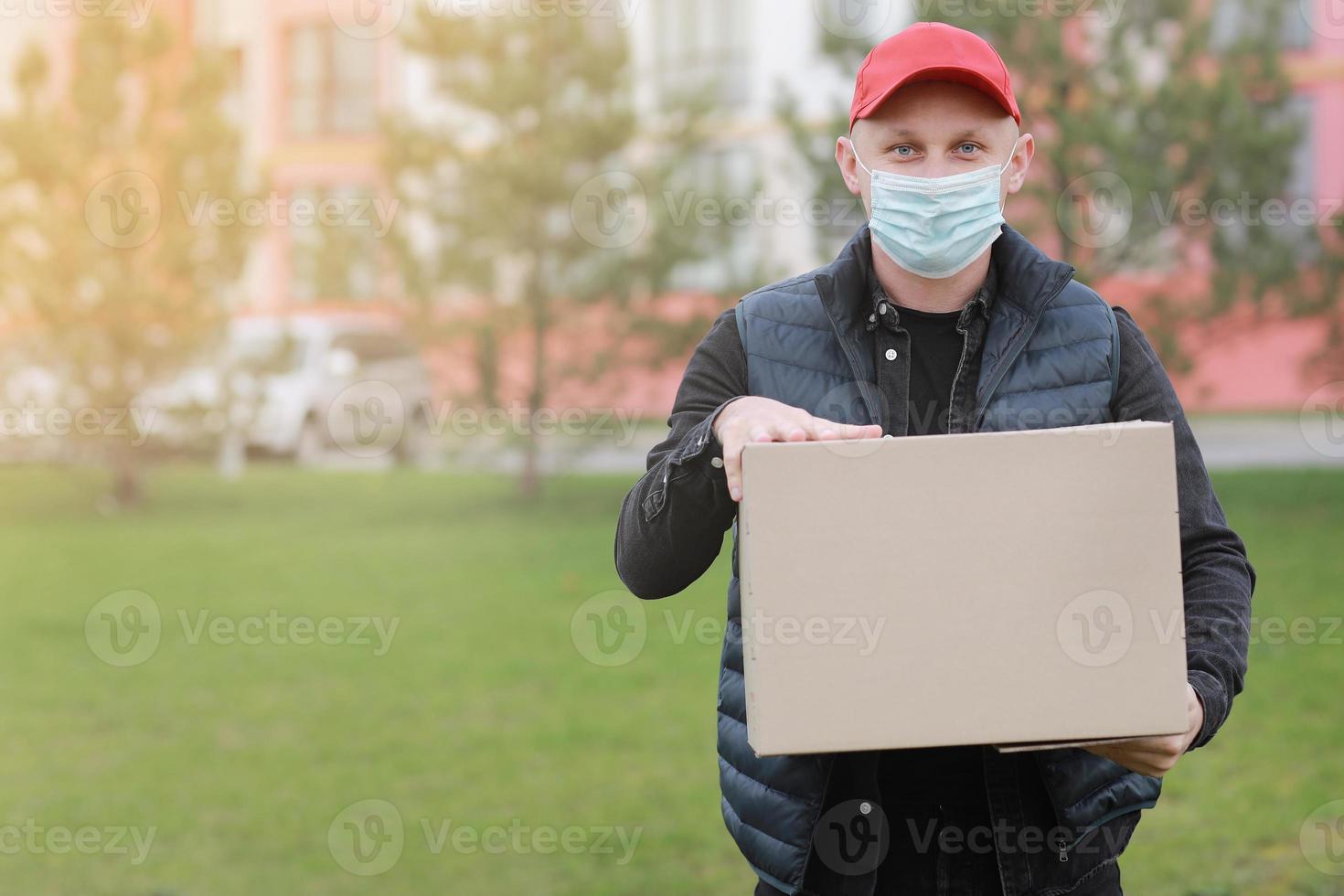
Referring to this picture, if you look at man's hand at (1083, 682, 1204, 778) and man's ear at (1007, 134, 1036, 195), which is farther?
man's ear at (1007, 134, 1036, 195)

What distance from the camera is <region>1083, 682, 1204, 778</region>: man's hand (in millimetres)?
1564

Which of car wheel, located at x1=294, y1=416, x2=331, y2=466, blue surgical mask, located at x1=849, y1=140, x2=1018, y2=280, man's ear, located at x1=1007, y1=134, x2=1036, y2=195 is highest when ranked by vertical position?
man's ear, located at x1=1007, y1=134, x2=1036, y2=195

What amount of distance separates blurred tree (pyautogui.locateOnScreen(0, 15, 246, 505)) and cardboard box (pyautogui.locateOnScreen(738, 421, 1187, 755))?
42.3ft

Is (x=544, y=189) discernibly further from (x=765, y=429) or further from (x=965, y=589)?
(x=965, y=589)

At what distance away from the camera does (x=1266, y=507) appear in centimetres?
1118

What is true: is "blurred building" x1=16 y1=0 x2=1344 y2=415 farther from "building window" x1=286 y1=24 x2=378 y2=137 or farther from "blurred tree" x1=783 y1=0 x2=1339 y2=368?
"blurred tree" x1=783 y1=0 x2=1339 y2=368

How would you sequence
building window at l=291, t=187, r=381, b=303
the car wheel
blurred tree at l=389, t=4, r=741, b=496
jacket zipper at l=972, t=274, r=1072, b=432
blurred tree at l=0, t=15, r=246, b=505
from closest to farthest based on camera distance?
jacket zipper at l=972, t=274, r=1072, b=432 < blurred tree at l=389, t=4, r=741, b=496 < building window at l=291, t=187, r=381, b=303 < blurred tree at l=0, t=15, r=246, b=505 < the car wheel

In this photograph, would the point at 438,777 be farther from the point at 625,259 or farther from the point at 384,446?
the point at 384,446

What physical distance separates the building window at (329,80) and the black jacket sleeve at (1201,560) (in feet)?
72.3

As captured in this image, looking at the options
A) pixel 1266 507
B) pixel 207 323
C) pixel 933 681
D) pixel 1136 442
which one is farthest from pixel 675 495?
pixel 207 323

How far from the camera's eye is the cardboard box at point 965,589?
5.02 feet

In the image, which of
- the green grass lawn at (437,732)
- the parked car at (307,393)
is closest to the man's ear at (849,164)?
the green grass lawn at (437,732)

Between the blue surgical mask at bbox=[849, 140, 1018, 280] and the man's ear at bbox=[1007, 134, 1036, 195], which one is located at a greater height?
the man's ear at bbox=[1007, 134, 1036, 195]

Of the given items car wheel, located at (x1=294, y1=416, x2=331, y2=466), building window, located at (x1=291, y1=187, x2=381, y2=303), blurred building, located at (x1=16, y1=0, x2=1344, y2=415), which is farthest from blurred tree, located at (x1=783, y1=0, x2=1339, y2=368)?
car wheel, located at (x1=294, y1=416, x2=331, y2=466)
